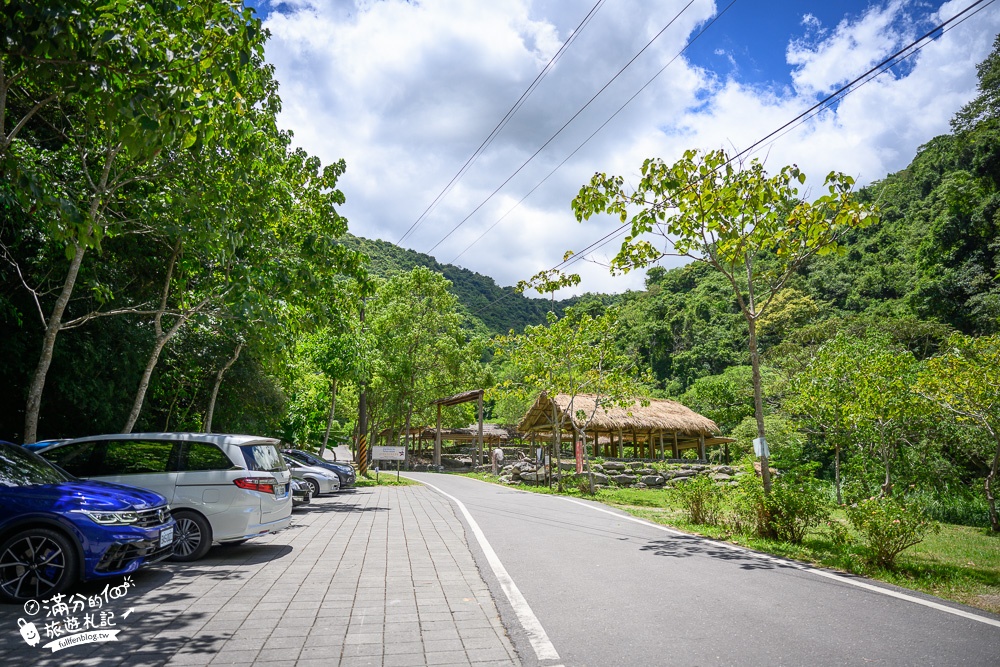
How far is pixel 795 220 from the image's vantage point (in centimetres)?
969

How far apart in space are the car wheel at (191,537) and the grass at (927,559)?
7743 mm

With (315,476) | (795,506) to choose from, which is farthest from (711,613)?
(315,476)

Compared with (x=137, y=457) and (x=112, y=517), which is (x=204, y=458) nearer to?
(x=137, y=457)

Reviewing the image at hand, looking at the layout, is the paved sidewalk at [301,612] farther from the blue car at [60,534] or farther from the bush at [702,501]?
the bush at [702,501]

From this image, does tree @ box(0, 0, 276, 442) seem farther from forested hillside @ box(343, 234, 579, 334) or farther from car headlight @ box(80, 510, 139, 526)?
forested hillside @ box(343, 234, 579, 334)

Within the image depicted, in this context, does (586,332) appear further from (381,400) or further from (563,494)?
(381,400)

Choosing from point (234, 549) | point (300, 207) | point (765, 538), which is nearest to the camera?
point (234, 549)

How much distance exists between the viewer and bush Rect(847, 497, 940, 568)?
7.20m

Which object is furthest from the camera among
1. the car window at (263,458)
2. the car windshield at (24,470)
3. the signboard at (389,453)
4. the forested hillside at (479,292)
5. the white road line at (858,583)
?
the forested hillside at (479,292)

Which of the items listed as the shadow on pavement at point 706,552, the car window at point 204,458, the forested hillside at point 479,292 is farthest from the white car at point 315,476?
the forested hillside at point 479,292

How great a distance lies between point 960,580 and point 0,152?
1129 cm

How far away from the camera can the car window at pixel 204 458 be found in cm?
772

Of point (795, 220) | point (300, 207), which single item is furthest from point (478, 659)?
point (300, 207)

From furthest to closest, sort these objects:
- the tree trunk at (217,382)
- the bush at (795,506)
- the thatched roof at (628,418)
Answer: the thatched roof at (628,418) → the tree trunk at (217,382) → the bush at (795,506)
